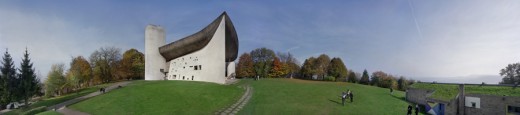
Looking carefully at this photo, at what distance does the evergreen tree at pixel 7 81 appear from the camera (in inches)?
1234

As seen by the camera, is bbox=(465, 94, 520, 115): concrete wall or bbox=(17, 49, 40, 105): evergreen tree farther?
bbox=(17, 49, 40, 105): evergreen tree

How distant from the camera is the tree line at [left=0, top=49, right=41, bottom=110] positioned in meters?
31.5

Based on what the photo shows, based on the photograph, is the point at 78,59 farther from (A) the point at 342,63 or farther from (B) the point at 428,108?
(B) the point at 428,108

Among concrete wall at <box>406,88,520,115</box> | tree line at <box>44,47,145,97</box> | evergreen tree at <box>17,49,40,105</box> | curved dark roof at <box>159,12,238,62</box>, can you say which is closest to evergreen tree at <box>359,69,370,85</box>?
curved dark roof at <box>159,12,238,62</box>

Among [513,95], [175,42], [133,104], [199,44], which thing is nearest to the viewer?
[513,95]

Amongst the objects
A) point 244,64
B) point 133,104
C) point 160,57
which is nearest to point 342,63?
point 244,64

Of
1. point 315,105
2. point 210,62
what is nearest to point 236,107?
point 315,105

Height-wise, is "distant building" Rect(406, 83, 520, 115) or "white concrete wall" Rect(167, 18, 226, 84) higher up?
"white concrete wall" Rect(167, 18, 226, 84)

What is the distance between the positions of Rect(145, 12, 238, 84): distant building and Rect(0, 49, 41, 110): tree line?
18828mm

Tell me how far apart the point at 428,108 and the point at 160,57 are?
44.4 metres

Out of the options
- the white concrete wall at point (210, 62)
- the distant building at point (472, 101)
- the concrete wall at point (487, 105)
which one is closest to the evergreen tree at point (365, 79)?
the distant building at point (472, 101)

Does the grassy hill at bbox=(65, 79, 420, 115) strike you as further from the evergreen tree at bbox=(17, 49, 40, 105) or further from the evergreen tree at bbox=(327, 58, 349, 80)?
the evergreen tree at bbox=(327, 58, 349, 80)

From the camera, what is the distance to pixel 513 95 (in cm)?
2211

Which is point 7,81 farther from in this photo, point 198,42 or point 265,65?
point 265,65
